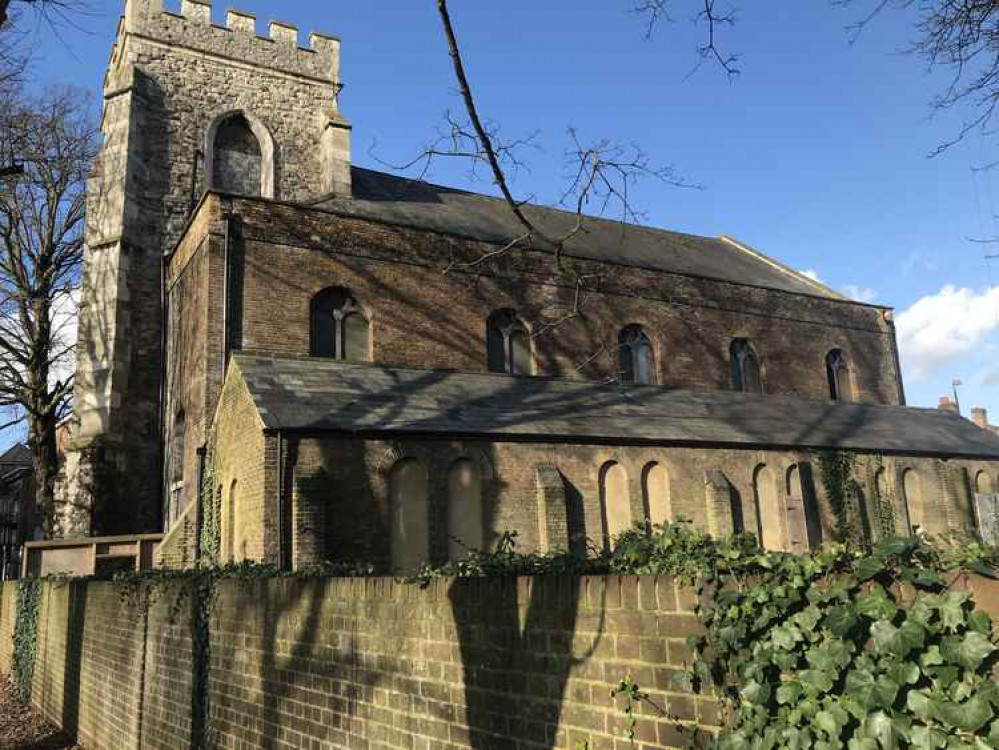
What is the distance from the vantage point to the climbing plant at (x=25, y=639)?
15266mm

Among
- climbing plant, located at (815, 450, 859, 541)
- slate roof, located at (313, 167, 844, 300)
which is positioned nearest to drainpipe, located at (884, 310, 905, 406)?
slate roof, located at (313, 167, 844, 300)

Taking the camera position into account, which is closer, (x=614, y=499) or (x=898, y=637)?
(x=898, y=637)

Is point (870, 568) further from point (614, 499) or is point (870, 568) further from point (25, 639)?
point (25, 639)

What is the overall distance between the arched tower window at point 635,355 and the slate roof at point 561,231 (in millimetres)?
2144

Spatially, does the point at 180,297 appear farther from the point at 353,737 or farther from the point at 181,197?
the point at 353,737

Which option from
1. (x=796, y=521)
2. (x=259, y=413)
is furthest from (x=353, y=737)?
(x=796, y=521)

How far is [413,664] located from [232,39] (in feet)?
77.7

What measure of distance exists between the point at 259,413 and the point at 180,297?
7.97m

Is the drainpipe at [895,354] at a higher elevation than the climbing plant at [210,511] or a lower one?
higher

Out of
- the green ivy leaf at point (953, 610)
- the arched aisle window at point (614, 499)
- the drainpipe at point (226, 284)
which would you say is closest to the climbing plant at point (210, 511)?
the drainpipe at point (226, 284)

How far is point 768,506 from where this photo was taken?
2003cm

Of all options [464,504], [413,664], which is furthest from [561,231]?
[413,664]

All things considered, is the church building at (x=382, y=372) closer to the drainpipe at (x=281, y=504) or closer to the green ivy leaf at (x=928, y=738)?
the drainpipe at (x=281, y=504)

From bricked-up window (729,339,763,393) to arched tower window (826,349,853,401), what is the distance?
3.76m
